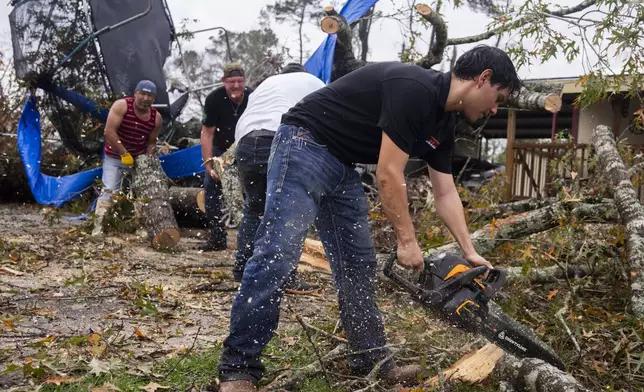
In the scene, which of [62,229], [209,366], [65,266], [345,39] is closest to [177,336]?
[209,366]

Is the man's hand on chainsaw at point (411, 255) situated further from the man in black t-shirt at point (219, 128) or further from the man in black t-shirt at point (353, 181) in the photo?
the man in black t-shirt at point (219, 128)

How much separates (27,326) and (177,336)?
779 mm

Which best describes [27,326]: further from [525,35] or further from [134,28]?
[134,28]

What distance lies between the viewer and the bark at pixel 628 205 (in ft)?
11.3

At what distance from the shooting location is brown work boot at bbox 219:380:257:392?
227 cm

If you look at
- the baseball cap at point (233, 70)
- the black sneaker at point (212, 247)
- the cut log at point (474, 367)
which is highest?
the baseball cap at point (233, 70)

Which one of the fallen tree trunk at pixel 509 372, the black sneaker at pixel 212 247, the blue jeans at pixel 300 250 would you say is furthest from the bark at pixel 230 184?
the fallen tree trunk at pixel 509 372

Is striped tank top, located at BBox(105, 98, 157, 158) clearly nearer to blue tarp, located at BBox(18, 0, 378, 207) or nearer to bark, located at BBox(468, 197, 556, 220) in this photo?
blue tarp, located at BBox(18, 0, 378, 207)

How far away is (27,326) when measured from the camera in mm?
3121

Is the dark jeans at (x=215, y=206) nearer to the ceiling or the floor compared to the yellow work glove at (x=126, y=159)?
nearer to the floor

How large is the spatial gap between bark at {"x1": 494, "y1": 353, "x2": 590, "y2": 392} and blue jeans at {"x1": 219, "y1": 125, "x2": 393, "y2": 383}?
0.52 m

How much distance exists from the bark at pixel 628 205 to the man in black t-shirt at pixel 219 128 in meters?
3.14

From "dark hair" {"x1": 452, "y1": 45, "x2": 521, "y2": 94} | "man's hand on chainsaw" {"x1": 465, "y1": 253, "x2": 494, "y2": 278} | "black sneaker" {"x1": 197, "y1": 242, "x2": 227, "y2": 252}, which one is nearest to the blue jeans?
"man's hand on chainsaw" {"x1": 465, "y1": 253, "x2": 494, "y2": 278}

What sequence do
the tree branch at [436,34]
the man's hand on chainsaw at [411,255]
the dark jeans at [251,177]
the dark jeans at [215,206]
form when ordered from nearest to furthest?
1. the man's hand on chainsaw at [411,255]
2. the dark jeans at [251,177]
3. the tree branch at [436,34]
4. the dark jeans at [215,206]
